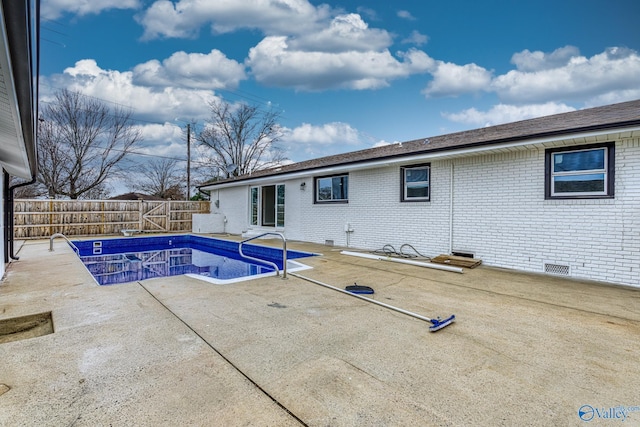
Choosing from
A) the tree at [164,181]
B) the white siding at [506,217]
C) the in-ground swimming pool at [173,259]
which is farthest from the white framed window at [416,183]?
the tree at [164,181]

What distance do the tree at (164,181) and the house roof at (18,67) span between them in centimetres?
2635

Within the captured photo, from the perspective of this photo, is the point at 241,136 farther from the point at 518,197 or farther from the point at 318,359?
the point at 318,359

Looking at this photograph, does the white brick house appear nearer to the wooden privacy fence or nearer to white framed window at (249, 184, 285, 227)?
white framed window at (249, 184, 285, 227)

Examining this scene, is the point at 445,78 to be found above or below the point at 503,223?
above

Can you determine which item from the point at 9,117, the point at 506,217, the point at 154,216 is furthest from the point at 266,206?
the point at 9,117

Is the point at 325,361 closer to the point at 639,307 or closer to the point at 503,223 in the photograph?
the point at 639,307

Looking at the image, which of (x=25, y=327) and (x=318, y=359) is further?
(x=25, y=327)

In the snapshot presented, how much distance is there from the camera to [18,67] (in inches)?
74.3

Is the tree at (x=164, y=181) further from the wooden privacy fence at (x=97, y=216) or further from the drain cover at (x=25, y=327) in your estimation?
the drain cover at (x=25, y=327)

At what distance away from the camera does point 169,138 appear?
25.5m

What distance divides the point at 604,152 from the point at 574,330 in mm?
4121

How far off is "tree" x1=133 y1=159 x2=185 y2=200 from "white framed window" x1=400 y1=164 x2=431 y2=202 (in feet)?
80.2

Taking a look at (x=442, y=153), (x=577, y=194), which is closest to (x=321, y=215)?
(x=442, y=153)

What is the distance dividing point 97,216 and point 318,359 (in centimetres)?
1641
